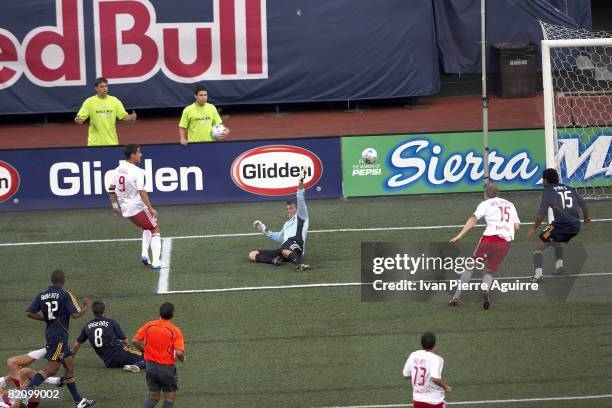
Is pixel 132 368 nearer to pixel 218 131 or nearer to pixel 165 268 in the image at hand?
pixel 165 268

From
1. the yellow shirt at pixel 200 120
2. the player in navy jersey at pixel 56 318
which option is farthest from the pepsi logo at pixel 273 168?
the player in navy jersey at pixel 56 318

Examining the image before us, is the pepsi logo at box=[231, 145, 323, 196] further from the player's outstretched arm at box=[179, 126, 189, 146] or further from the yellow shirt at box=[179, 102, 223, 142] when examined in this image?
the player's outstretched arm at box=[179, 126, 189, 146]

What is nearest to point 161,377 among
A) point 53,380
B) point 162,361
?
point 162,361

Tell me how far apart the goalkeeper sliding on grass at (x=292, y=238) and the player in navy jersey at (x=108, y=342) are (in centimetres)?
455

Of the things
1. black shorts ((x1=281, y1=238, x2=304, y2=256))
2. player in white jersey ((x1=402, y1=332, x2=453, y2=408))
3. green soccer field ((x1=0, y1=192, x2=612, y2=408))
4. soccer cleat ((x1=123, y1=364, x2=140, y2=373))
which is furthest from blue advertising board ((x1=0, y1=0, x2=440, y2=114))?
player in white jersey ((x1=402, y1=332, x2=453, y2=408))

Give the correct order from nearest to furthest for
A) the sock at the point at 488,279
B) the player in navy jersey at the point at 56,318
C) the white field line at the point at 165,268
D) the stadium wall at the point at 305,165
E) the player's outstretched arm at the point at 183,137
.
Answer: the player in navy jersey at the point at 56,318 → the sock at the point at 488,279 → the white field line at the point at 165,268 → the player's outstretched arm at the point at 183,137 → the stadium wall at the point at 305,165

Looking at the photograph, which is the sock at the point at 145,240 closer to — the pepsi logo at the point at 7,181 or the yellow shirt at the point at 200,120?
the yellow shirt at the point at 200,120

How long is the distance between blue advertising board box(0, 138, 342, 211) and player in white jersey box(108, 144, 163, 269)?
359 centimetres

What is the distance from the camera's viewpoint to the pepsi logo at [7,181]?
2333 centimetres

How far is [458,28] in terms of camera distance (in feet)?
106

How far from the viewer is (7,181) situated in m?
23.4

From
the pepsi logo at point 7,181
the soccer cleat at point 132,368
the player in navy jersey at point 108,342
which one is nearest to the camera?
the player in navy jersey at point 108,342

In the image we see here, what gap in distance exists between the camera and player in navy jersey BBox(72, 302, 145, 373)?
15.2 meters

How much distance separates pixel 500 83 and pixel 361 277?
14.9m
